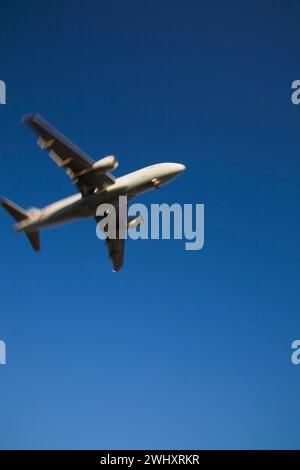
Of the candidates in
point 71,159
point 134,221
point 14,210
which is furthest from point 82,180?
point 14,210

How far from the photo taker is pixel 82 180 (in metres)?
26.0

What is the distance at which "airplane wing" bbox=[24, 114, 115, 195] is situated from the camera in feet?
80.9

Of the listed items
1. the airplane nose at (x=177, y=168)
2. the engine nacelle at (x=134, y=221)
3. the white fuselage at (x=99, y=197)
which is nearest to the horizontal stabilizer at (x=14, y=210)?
the white fuselage at (x=99, y=197)

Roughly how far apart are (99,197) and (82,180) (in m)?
1.07

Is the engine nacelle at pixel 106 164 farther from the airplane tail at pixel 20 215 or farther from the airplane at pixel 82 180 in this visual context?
the airplane tail at pixel 20 215

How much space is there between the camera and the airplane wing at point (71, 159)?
24672 mm

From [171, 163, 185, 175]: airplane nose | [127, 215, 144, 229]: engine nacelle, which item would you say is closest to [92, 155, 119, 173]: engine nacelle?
[171, 163, 185, 175]: airplane nose

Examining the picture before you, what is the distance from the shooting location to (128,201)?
86.6 ft

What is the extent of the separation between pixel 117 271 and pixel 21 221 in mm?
5680

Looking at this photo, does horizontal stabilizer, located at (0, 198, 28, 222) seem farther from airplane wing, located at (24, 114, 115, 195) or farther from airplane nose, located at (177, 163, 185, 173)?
airplane nose, located at (177, 163, 185, 173)

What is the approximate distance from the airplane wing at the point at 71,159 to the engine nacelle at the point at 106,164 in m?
0.38

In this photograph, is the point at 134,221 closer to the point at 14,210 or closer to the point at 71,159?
the point at 71,159
